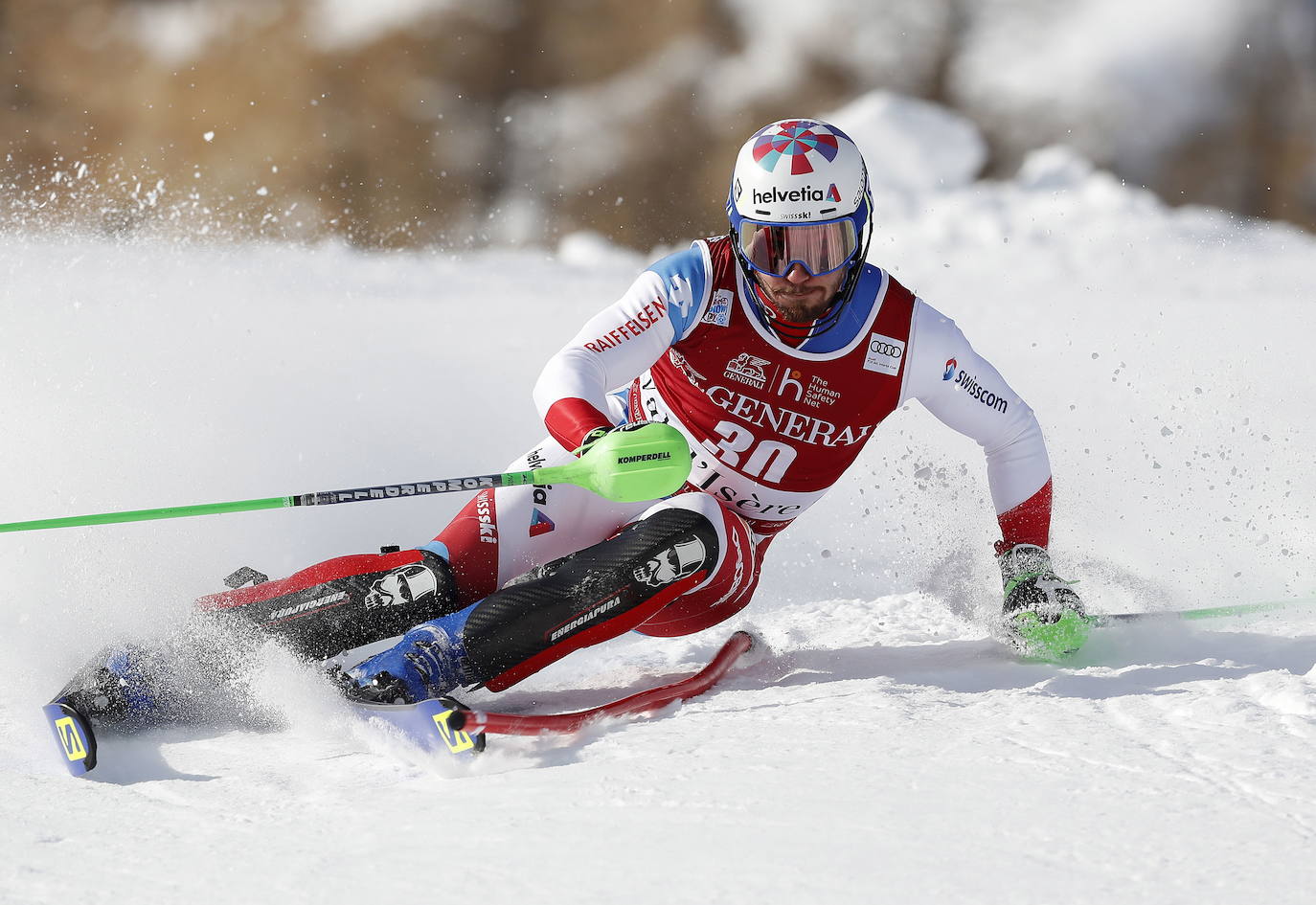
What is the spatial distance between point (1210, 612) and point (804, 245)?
149 cm

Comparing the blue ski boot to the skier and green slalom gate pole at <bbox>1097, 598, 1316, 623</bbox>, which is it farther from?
green slalom gate pole at <bbox>1097, 598, 1316, 623</bbox>

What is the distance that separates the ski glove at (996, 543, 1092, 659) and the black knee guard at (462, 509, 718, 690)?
0.80 metres

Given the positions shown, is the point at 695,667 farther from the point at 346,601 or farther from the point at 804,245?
the point at 804,245

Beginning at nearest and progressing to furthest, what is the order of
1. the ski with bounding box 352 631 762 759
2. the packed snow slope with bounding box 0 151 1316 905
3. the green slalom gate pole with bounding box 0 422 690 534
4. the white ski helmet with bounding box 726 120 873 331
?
the packed snow slope with bounding box 0 151 1316 905 → the ski with bounding box 352 631 762 759 → the green slalom gate pole with bounding box 0 422 690 534 → the white ski helmet with bounding box 726 120 873 331

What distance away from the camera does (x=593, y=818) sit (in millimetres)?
1791

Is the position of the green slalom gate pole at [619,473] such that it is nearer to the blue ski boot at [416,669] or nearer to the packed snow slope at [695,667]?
the blue ski boot at [416,669]

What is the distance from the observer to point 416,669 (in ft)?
7.77

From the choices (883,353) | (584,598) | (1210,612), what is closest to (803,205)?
(883,353)

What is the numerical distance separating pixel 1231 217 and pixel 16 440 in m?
11.3

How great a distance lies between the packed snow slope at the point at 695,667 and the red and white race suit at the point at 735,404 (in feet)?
1.09

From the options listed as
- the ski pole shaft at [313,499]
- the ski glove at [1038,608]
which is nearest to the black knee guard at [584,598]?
the ski pole shaft at [313,499]

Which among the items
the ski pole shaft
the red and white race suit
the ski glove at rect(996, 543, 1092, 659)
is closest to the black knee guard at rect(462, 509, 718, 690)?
the red and white race suit

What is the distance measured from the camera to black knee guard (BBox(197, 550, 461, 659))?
255 centimetres

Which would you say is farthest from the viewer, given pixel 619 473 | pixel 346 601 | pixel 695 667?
pixel 695 667
